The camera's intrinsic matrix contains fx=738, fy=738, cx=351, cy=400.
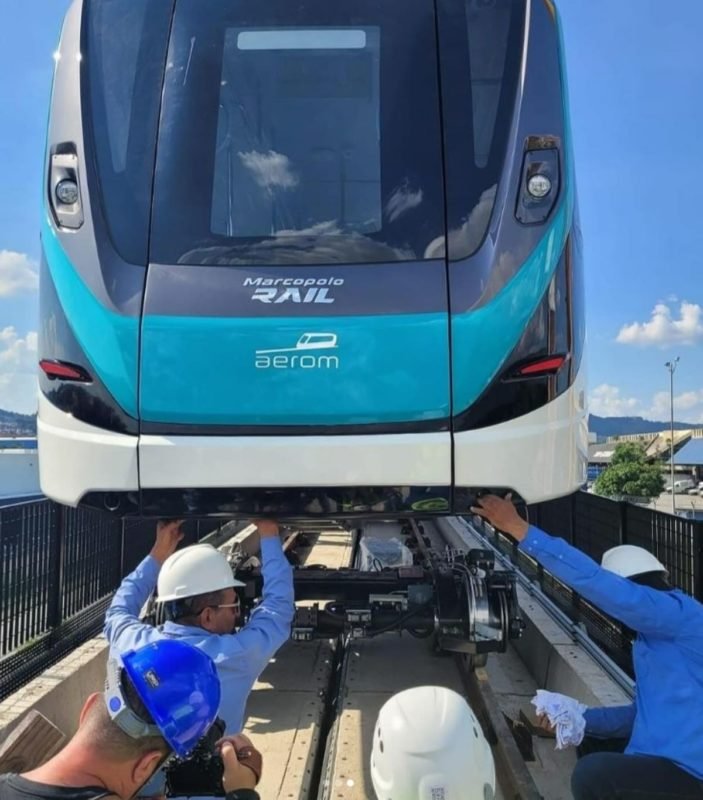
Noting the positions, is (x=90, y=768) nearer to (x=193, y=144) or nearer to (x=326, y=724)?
(x=193, y=144)

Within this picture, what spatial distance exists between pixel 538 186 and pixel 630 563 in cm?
178

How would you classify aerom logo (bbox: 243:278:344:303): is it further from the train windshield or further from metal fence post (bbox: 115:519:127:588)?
metal fence post (bbox: 115:519:127:588)

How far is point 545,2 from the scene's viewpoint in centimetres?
362

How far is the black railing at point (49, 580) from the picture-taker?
470 cm

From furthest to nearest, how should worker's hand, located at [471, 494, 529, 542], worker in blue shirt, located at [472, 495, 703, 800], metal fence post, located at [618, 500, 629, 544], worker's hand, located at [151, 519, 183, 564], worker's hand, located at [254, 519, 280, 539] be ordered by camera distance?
metal fence post, located at [618, 500, 629, 544] → worker's hand, located at [151, 519, 183, 564] → worker's hand, located at [254, 519, 280, 539] → worker's hand, located at [471, 494, 529, 542] → worker in blue shirt, located at [472, 495, 703, 800]

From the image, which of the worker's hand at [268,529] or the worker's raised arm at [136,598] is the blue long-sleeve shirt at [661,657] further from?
the worker's raised arm at [136,598]

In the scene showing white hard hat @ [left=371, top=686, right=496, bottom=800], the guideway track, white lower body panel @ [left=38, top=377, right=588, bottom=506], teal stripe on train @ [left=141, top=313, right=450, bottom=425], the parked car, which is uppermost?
teal stripe on train @ [left=141, top=313, right=450, bottom=425]

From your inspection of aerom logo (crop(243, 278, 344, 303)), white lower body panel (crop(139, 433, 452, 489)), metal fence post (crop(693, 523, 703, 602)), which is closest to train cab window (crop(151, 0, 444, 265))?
aerom logo (crop(243, 278, 344, 303))

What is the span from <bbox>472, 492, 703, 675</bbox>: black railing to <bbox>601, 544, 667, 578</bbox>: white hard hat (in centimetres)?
126

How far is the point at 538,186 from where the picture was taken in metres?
3.34

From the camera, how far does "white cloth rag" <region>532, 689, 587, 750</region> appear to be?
3.35 m

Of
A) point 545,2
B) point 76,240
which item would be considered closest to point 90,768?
point 76,240

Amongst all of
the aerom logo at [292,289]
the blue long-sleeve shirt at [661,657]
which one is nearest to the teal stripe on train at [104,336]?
the aerom logo at [292,289]

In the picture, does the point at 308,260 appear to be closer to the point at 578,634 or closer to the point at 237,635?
the point at 237,635
